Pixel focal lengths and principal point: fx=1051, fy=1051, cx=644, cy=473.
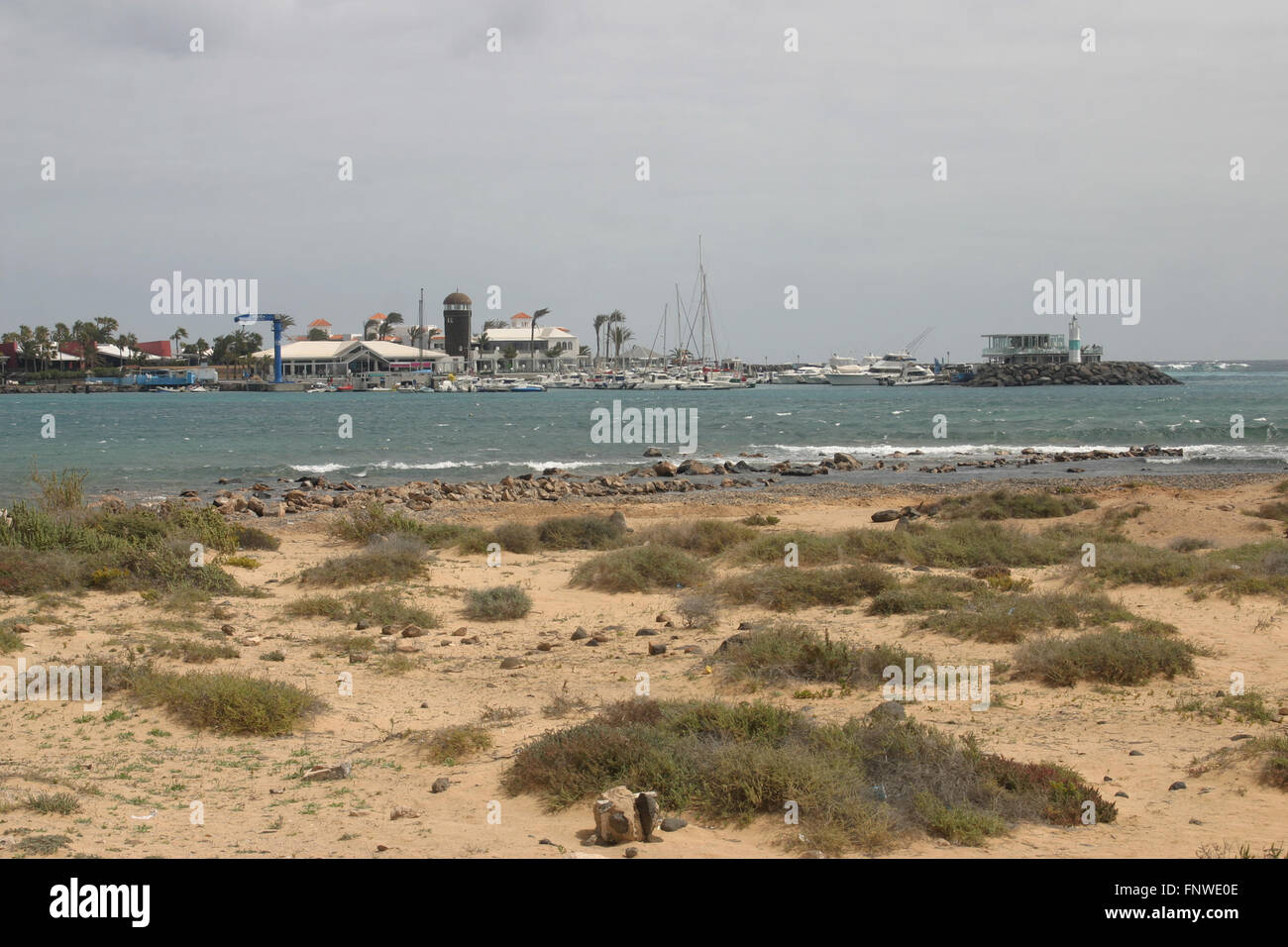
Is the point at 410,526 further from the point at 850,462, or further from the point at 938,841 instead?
the point at 850,462

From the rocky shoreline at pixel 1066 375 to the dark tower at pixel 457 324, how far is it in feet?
266

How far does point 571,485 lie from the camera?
112ft

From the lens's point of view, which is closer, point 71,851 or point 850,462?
point 71,851

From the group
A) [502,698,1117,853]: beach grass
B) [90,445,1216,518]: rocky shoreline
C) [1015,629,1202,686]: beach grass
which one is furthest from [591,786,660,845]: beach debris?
[90,445,1216,518]: rocky shoreline

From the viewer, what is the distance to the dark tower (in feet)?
577

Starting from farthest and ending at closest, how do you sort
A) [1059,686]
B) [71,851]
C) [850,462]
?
[850,462]
[1059,686]
[71,851]

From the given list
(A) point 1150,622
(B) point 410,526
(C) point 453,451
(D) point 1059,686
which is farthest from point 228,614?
(C) point 453,451

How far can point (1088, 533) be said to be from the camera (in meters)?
19.2

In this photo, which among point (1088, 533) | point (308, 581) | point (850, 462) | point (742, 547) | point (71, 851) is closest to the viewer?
point (71, 851)

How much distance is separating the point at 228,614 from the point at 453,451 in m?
36.9

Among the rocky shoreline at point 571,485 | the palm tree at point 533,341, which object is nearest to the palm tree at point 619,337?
the palm tree at point 533,341

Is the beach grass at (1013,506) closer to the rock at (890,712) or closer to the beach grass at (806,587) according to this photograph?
the beach grass at (806,587)

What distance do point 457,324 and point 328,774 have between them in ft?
568

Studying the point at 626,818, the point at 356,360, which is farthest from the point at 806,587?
the point at 356,360
